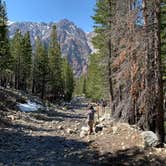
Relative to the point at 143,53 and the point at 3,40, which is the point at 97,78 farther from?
the point at 143,53

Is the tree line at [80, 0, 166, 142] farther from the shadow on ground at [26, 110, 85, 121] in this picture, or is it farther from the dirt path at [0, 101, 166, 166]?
the shadow on ground at [26, 110, 85, 121]

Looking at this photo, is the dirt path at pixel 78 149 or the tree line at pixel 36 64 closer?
the dirt path at pixel 78 149

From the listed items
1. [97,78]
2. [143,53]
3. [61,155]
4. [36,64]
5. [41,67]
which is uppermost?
[36,64]

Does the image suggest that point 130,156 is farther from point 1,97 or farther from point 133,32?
point 1,97

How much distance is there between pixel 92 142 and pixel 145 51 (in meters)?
6.71

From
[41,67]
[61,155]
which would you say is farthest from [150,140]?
[41,67]

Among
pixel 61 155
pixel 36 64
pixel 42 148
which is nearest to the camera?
pixel 61 155

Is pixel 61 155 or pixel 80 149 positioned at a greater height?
pixel 80 149

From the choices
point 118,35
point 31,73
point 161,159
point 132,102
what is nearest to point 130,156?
point 161,159

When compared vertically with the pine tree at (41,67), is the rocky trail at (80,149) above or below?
below

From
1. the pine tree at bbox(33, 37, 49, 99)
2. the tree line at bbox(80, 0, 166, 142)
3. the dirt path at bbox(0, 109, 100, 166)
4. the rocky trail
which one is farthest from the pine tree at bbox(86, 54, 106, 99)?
the tree line at bbox(80, 0, 166, 142)

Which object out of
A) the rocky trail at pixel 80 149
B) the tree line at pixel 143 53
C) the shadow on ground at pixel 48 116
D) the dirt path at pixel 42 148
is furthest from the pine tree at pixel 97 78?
the tree line at pixel 143 53

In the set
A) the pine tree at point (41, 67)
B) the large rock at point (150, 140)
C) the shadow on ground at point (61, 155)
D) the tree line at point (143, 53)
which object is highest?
Result: the pine tree at point (41, 67)

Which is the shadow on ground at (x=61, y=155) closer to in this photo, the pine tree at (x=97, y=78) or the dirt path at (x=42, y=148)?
the dirt path at (x=42, y=148)
